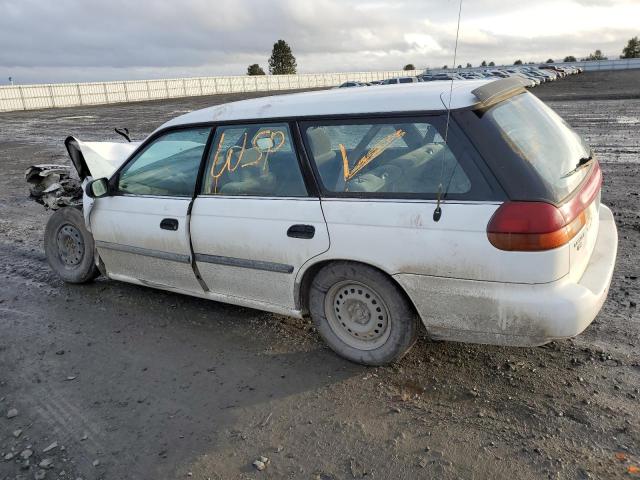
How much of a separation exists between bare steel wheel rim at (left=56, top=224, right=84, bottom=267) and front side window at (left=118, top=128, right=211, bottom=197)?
1.04 m

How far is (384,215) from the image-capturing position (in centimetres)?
306

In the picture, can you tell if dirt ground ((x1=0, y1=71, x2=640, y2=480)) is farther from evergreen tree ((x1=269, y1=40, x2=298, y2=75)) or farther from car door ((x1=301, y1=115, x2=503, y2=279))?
evergreen tree ((x1=269, y1=40, x2=298, y2=75))

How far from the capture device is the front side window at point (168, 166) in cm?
400

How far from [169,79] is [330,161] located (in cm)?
5178

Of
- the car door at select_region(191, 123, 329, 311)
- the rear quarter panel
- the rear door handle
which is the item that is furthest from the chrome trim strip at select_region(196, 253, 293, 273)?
the rear quarter panel

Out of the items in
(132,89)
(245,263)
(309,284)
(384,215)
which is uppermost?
(132,89)

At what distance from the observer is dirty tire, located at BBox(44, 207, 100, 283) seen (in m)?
4.98

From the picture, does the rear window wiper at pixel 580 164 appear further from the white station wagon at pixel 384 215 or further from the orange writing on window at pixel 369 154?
the orange writing on window at pixel 369 154

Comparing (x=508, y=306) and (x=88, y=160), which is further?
(x=88, y=160)

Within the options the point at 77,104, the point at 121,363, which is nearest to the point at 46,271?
the point at 121,363

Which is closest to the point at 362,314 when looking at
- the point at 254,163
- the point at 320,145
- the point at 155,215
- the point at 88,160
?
the point at 320,145

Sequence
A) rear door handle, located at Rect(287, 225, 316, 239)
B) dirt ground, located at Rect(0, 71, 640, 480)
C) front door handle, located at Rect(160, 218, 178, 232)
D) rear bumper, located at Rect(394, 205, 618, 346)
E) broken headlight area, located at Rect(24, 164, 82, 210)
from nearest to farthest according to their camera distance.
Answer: dirt ground, located at Rect(0, 71, 640, 480)
rear bumper, located at Rect(394, 205, 618, 346)
rear door handle, located at Rect(287, 225, 316, 239)
front door handle, located at Rect(160, 218, 178, 232)
broken headlight area, located at Rect(24, 164, 82, 210)

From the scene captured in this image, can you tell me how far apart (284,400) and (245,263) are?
3.24 feet

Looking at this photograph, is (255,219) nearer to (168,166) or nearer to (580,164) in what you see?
(168,166)
